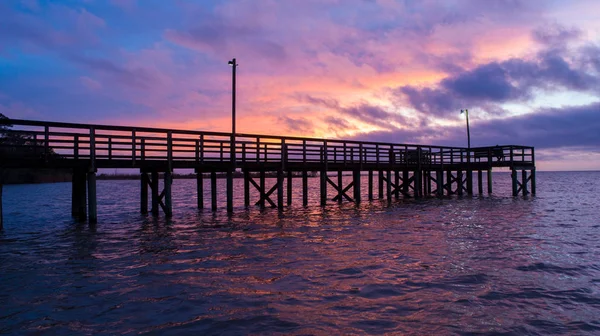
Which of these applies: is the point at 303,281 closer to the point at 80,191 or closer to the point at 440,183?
the point at 80,191

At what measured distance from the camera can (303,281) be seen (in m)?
7.53

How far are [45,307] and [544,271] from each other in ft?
31.5

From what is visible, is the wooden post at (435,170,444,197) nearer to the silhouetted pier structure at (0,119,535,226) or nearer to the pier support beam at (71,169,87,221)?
the silhouetted pier structure at (0,119,535,226)

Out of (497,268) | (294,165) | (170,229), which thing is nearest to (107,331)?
(497,268)

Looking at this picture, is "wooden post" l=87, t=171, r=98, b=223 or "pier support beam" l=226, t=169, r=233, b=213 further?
"pier support beam" l=226, t=169, r=233, b=213

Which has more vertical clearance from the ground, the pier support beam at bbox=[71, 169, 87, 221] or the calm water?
the pier support beam at bbox=[71, 169, 87, 221]

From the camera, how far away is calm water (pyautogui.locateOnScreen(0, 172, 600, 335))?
18.1ft

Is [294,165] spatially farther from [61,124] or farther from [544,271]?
[544,271]

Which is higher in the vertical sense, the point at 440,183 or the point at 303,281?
the point at 440,183

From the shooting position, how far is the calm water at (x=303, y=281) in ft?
18.1

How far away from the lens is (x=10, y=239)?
510 inches

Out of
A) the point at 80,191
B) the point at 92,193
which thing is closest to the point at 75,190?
the point at 80,191

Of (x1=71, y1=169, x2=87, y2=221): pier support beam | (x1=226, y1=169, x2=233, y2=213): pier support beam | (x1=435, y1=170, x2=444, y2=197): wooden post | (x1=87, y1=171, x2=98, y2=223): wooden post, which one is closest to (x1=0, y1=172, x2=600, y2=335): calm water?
(x1=87, y1=171, x2=98, y2=223): wooden post

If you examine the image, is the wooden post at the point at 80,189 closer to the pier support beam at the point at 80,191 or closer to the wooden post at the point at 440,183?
the pier support beam at the point at 80,191
